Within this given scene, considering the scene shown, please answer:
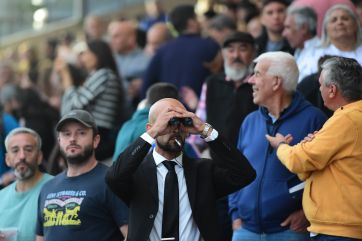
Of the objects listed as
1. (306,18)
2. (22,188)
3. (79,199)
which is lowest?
(22,188)

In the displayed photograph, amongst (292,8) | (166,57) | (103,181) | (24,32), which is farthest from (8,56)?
(103,181)

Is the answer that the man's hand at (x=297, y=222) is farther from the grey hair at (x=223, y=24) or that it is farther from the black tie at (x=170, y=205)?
the grey hair at (x=223, y=24)

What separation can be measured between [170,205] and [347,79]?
1552mm

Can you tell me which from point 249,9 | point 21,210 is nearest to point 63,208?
point 21,210

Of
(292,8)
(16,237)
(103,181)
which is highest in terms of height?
(292,8)

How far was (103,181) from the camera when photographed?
8.29 metres

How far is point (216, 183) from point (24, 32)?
17.5 meters

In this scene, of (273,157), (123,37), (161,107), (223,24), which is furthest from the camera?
(123,37)

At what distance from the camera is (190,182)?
747 centimetres

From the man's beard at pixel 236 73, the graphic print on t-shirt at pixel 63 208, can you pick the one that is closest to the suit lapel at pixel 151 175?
the graphic print on t-shirt at pixel 63 208

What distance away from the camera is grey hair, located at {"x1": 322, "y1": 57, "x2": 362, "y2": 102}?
7.55 metres

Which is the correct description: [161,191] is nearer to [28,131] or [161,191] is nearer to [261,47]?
[28,131]

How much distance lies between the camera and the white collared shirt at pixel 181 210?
7379 mm

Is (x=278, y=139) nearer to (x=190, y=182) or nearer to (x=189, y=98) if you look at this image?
(x=190, y=182)
